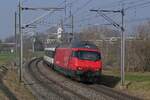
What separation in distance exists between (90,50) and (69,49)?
3618mm

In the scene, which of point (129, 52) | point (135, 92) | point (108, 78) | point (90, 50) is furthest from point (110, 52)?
point (135, 92)

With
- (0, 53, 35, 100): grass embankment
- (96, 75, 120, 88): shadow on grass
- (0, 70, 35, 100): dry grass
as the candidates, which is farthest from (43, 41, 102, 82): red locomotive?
(0, 70, 35, 100): dry grass

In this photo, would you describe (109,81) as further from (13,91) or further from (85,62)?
(13,91)

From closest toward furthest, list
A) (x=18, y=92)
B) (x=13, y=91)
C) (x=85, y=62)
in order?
(x=18, y=92), (x=13, y=91), (x=85, y=62)

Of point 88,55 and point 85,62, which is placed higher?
point 88,55

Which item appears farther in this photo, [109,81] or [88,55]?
[109,81]

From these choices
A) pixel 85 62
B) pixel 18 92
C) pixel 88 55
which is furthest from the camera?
pixel 88 55

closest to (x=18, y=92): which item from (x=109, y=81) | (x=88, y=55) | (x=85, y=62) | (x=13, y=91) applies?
(x=13, y=91)

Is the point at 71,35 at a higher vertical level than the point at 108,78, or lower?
higher

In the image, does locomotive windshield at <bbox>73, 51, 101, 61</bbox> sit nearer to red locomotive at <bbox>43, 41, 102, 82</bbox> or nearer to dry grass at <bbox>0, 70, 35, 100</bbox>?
red locomotive at <bbox>43, 41, 102, 82</bbox>

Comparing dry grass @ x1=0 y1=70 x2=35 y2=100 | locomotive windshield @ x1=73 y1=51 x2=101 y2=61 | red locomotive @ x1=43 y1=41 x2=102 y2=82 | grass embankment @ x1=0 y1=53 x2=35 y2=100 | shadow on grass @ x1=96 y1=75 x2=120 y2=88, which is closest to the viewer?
grass embankment @ x1=0 y1=53 x2=35 y2=100

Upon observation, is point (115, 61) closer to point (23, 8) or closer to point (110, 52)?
point (110, 52)

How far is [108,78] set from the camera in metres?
42.4

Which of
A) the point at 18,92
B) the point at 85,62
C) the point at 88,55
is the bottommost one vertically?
→ the point at 18,92
